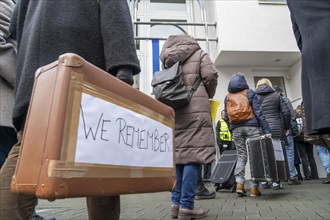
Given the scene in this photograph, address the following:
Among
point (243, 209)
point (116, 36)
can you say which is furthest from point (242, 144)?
point (116, 36)

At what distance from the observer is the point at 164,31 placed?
1079 cm

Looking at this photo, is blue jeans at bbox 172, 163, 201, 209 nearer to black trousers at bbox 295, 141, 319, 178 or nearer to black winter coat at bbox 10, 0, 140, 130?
black winter coat at bbox 10, 0, 140, 130

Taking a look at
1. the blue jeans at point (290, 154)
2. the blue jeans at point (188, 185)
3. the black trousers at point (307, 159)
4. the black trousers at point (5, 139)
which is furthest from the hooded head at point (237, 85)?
the black trousers at point (307, 159)

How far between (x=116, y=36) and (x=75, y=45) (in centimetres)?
20

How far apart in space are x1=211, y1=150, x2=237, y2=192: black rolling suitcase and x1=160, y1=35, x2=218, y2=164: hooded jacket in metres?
2.42

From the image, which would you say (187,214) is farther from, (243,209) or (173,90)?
(173,90)

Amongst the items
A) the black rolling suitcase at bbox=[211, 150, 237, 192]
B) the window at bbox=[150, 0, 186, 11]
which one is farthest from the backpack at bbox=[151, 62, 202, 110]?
the window at bbox=[150, 0, 186, 11]

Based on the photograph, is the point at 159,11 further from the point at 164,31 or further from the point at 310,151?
the point at 310,151

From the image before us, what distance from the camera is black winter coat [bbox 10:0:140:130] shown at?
1.45 metres

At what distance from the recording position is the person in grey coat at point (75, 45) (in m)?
1.44

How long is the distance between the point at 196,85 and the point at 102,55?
6.25 feet

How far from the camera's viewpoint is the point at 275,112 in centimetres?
564

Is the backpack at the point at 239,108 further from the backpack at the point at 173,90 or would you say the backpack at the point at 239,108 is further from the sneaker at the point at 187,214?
the sneaker at the point at 187,214

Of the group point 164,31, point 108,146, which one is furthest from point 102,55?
point 164,31
